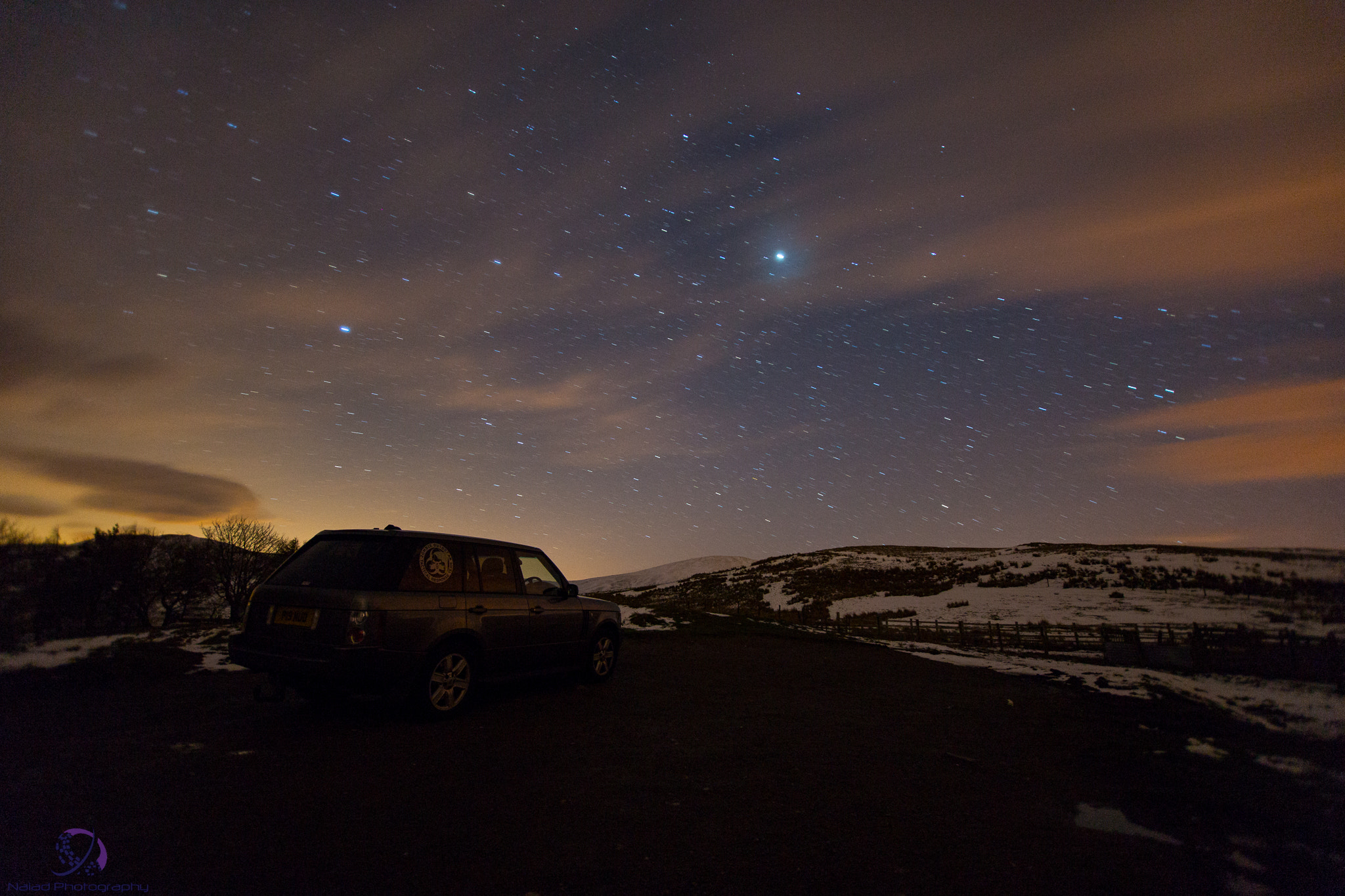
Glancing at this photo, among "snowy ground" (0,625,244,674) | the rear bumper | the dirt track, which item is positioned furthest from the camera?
"snowy ground" (0,625,244,674)

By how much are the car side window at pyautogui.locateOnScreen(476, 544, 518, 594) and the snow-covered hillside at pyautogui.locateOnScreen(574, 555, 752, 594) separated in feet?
409

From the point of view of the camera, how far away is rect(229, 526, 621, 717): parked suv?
545 cm

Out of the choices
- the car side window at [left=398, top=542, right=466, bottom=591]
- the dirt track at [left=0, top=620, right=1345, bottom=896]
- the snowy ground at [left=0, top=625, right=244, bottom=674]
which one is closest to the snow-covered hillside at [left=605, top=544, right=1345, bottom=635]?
the dirt track at [left=0, top=620, right=1345, bottom=896]

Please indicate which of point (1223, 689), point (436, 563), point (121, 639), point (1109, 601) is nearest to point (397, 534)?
point (436, 563)

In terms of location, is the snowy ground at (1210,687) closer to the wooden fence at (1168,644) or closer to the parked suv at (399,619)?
the wooden fence at (1168,644)

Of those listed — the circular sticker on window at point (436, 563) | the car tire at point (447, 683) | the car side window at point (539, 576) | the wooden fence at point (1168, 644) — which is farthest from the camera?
the car side window at point (539, 576)

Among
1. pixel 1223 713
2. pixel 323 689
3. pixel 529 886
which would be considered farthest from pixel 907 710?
pixel 323 689

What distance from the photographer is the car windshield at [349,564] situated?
19.0ft

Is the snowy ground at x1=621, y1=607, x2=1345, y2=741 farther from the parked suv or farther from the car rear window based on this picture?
the car rear window

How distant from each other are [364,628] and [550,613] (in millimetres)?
2605

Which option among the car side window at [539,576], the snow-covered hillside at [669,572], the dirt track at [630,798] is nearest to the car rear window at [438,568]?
the car side window at [539,576]

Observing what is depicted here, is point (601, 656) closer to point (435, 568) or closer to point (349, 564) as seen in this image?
point (435, 568)

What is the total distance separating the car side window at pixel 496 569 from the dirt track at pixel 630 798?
1370 mm

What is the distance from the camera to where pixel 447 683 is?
622 cm
